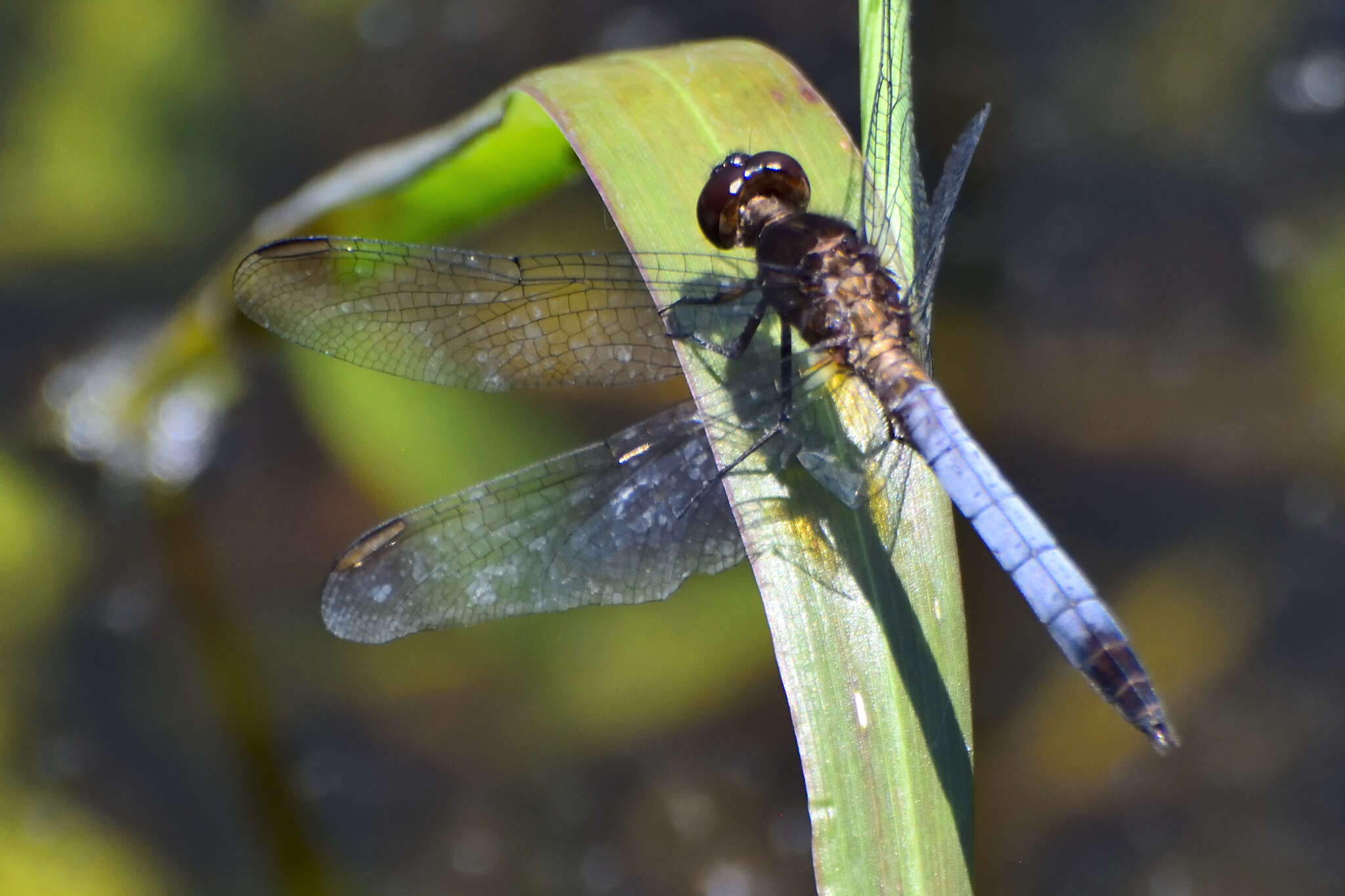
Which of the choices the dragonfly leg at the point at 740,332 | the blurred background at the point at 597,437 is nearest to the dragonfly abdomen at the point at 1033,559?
the dragonfly leg at the point at 740,332

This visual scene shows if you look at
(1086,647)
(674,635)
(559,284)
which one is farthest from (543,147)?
(674,635)

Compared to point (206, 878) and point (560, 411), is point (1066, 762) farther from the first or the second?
point (206, 878)

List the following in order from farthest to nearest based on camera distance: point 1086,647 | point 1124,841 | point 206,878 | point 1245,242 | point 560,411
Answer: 1. point 1245,242
2. point 560,411
3. point 1124,841
4. point 206,878
5. point 1086,647

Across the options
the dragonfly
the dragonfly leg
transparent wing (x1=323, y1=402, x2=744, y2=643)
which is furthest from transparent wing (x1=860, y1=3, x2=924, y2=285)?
transparent wing (x1=323, y1=402, x2=744, y2=643)

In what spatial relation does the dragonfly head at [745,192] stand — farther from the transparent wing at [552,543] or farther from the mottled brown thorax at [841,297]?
the transparent wing at [552,543]

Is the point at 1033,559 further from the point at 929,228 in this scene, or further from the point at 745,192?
the point at 745,192

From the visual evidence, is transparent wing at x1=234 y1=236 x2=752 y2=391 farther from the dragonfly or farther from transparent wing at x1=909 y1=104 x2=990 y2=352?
transparent wing at x1=909 y1=104 x2=990 y2=352

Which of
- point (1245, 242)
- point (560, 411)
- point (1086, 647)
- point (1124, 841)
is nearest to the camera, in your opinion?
point (1086, 647)
